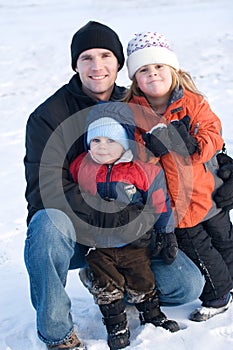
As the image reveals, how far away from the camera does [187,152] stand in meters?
2.79

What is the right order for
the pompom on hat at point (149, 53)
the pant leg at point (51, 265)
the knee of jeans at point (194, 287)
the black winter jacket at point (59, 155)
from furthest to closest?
the pompom on hat at point (149, 53)
the knee of jeans at point (194, 287)
the black winter jacket at point (59, 155)
the pant leg at point (51, 265)

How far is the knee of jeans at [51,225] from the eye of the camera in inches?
105

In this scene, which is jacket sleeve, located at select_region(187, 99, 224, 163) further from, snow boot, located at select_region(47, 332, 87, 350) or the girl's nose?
snow boot, located at select_region(47, 332, 87, 350)

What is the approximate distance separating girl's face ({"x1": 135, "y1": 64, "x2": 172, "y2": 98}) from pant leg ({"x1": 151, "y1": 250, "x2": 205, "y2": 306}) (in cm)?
83

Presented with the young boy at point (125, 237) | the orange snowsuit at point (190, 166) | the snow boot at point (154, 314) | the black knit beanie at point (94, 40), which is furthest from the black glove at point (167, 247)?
the black knit beanie at point (94, 40)

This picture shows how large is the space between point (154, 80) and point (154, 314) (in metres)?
1.16

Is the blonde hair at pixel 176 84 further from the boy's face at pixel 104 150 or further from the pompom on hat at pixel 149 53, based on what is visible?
the boy's face at pixel 104 150

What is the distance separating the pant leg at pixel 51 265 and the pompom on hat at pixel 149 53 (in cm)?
89

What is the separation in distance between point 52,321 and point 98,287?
0.88ft

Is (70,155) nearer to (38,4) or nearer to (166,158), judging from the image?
(166,158)

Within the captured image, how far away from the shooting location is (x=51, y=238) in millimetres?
2654

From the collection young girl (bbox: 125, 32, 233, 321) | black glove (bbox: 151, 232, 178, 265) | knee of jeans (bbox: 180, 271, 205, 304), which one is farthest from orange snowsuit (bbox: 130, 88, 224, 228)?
knee of jeans (bbox: 180, 271, 205, 304)

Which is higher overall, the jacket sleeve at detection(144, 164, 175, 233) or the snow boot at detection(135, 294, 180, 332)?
the jacket sleeve at detection(144, 164, 175, 233)

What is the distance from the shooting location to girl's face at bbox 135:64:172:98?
2.91 meters
